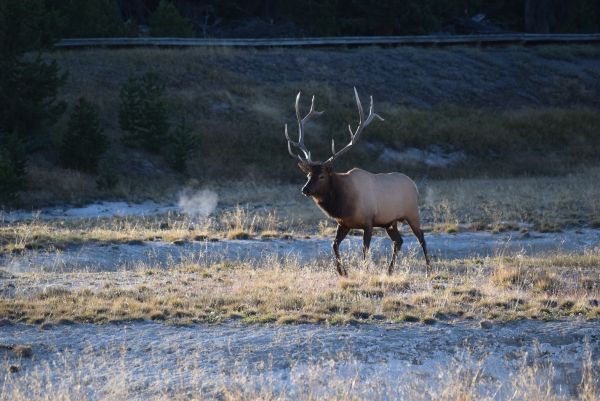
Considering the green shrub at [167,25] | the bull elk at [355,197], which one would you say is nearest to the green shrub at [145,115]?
the green shrub at [167,25]

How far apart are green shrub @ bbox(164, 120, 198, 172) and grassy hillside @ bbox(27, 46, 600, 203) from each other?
36cm

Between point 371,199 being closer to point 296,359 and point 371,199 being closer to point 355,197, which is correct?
point 355,197

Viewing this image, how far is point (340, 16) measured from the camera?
59.5m

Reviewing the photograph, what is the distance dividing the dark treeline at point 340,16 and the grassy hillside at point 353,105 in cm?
491

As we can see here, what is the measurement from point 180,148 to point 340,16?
2761 centimetres

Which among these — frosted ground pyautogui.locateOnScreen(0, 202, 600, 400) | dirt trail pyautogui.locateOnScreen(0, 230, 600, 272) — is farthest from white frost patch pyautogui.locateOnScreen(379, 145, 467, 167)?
frosted ground pyautogui.locateOnScreen(0, 202, 600, 400)

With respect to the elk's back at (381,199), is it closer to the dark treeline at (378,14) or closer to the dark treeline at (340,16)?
the dark treeline at (340,16)

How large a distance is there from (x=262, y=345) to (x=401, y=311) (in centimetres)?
208

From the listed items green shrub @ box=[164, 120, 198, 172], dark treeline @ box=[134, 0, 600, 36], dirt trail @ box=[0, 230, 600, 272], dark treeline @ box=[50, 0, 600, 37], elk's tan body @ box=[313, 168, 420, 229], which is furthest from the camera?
dark treeline @ box=[134, 0, 600, 36]

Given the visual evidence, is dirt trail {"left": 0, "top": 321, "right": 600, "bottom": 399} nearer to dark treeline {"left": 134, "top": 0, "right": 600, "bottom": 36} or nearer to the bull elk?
the bull elk

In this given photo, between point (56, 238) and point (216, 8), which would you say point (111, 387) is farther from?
point (216, 8)

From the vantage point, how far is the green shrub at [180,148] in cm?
3421

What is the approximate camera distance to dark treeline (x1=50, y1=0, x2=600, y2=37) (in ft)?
168

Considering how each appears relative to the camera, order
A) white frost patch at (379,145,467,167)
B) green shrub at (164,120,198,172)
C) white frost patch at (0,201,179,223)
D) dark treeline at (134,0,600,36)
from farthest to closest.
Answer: dark treeline at (134,0,600,36) < white frost patch at (379,145,467,167) < green shrub at (164,120,198,172) < white frost patch at (0,201,179,223)
